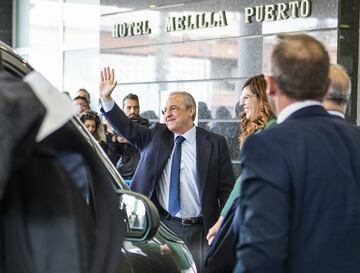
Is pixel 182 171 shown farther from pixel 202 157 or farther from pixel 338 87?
pixel 338 87

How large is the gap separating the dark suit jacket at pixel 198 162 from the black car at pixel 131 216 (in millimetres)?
2742

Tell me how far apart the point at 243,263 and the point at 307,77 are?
28.3 inches

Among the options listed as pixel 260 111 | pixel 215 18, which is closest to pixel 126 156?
pixel 215 18

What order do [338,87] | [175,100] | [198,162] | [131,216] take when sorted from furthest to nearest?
1. [175,100]
2. [198,162]
3. [338,87]
4. [131,216]

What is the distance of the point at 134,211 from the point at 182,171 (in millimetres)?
3637

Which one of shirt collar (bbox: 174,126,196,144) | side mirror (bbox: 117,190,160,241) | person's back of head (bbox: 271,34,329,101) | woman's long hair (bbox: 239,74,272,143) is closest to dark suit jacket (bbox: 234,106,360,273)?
person's back of head (bbox: 271,34,329,101)

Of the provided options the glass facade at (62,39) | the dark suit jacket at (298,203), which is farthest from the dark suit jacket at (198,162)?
the glass facade at (62,39)

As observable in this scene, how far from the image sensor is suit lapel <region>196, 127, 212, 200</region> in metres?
6.67

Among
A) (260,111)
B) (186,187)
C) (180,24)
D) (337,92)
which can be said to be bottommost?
(186,187)

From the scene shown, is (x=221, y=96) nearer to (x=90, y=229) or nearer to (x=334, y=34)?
(x=334, y=34)

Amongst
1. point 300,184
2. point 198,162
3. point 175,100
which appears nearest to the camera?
point 300,184

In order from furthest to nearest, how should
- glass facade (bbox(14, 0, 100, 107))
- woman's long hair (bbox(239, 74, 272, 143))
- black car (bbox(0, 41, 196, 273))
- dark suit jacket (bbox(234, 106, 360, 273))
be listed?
1. glass facade (bbox(14, 0, 100, 107))
2. woman's long hair (bbox(239, 74, 272, 143))
3. dark suit jacket (bbox(234, 106, 360, 273))
4. black car (bbox(0, 41, 196, 273))

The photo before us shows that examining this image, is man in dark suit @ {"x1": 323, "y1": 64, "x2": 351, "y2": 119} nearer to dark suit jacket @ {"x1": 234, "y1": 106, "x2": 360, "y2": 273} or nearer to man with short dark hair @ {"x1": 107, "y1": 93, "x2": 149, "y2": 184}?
dark suit jacket @ {"x1": 234, "y1": 106, "x2": 360, "y2": 273}

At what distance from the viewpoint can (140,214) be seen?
3.08 m
